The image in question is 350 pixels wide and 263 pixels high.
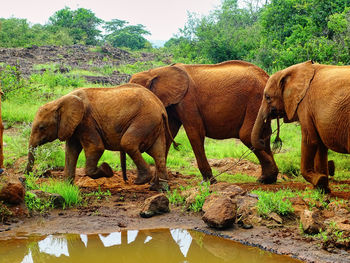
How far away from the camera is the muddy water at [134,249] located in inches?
218

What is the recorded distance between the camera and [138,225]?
6566mm

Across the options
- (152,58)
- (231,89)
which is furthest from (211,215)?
(152,58)

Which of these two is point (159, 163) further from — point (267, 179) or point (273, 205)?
point (273, 205)

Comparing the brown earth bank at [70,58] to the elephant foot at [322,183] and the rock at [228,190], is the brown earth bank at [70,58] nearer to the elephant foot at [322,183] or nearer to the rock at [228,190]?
the rock at [228,190]

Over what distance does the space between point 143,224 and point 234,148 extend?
625 centimetres

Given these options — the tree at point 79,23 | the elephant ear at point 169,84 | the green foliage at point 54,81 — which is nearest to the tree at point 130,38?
the tree at point 79,23

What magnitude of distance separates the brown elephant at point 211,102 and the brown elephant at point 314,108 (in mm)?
836

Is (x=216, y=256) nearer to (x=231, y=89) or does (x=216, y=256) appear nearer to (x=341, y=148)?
(x=341, y=148)

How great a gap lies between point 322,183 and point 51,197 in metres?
3.93

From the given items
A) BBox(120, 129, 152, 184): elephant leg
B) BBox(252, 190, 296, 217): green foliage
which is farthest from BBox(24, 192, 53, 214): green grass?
BBox(252, 190, 296, 217): green foliage

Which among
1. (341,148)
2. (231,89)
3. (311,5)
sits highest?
(311,5)

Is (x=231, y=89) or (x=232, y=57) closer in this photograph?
(x=231, y=89)

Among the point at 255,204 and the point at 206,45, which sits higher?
the point at 206,45

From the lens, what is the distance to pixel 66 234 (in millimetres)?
6305
